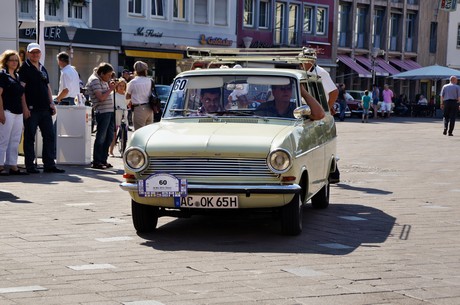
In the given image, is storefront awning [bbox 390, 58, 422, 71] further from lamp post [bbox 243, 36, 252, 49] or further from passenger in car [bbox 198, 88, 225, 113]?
passenger in car [bbox 198, 88, 225, 113]

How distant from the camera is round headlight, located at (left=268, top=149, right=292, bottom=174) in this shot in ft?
28.0

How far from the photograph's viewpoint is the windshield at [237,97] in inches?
385

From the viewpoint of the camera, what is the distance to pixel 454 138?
1190 inches

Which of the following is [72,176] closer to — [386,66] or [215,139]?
[215,139]

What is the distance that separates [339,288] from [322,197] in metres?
4.55

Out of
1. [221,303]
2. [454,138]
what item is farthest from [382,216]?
[454,138]

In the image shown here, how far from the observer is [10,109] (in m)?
14.0

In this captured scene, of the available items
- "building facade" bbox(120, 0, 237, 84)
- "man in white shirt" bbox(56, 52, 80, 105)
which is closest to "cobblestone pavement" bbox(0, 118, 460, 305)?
"man in white shirt" bbox(56, 52, 80, 105)

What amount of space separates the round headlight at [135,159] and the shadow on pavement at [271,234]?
2.16ft

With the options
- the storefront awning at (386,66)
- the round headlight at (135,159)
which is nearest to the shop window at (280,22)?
the storefront awning at (386,66)

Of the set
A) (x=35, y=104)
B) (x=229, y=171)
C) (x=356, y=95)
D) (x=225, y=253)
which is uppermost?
(x=35, y=104)

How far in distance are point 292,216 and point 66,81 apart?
854cm

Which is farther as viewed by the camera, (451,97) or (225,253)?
(451,97)

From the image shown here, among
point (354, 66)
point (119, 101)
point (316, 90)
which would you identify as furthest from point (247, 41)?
point (316, 90)
